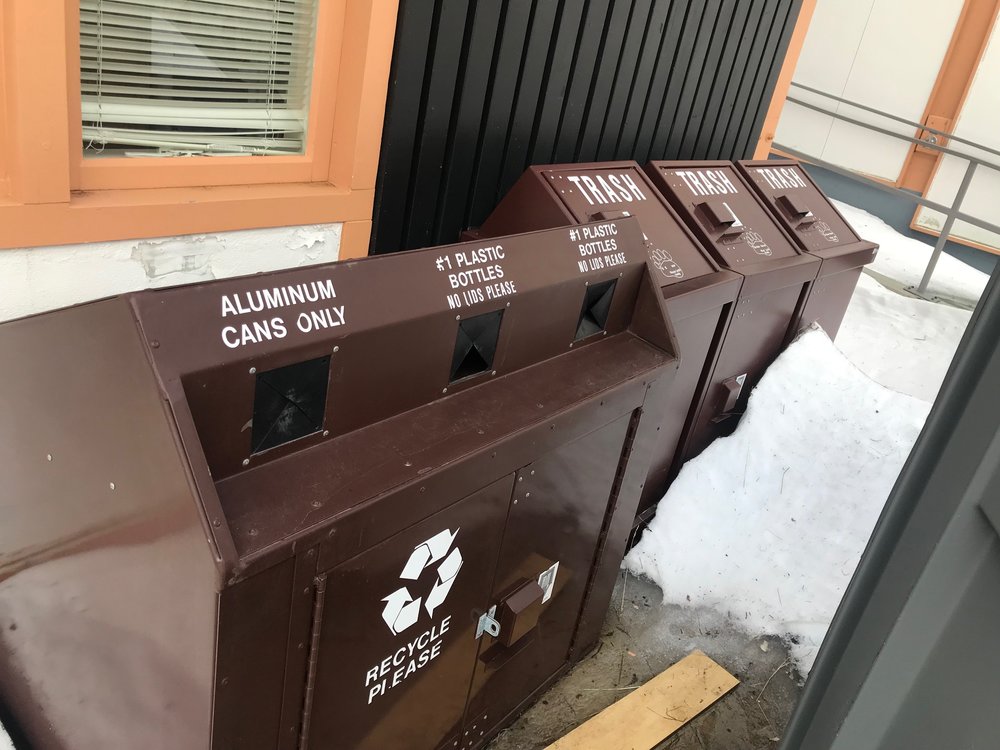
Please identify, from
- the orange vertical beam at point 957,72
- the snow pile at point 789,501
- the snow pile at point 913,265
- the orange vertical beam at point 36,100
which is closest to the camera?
the orange vertical beam at point 36,100

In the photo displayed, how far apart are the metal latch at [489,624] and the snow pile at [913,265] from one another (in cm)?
627

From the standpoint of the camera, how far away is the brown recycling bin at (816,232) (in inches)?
158

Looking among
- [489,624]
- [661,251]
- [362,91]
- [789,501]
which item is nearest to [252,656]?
[489,624]

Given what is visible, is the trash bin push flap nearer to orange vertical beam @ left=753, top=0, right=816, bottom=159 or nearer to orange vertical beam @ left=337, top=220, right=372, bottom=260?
orange vertical beam @ left=337, top=220, right=372, bottom=260

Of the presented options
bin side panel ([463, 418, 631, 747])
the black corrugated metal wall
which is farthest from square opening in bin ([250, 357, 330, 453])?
the black corrugated metal wall

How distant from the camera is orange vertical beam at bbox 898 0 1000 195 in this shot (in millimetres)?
8922

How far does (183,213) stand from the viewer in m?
2.26

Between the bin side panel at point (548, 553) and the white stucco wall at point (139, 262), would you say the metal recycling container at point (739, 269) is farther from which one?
the white stucco wall at point (139, 262)

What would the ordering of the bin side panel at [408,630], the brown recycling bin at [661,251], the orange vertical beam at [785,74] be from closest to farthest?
1. the bin side panel at [408,630]
2. the brown recycling bin at [661,251]
3. the orange vertical beam at [785,74]

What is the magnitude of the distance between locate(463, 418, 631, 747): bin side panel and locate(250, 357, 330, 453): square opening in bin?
60 cm

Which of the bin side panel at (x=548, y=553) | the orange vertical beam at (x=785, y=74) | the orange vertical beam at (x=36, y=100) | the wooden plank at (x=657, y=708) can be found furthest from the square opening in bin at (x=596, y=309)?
the orange vertical beam at (x=785, y=74)

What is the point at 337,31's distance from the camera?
8.36 ft

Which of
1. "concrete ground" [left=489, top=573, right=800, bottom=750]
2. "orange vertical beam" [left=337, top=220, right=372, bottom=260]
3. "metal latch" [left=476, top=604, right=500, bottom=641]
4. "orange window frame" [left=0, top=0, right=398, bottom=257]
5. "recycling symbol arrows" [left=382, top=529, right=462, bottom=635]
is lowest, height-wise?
"concrete ground" [left=489, top=573, right=800, bottom=750]

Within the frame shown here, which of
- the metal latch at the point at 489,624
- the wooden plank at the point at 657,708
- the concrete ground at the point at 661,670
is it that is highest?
the metal latch at the point at 489,624
